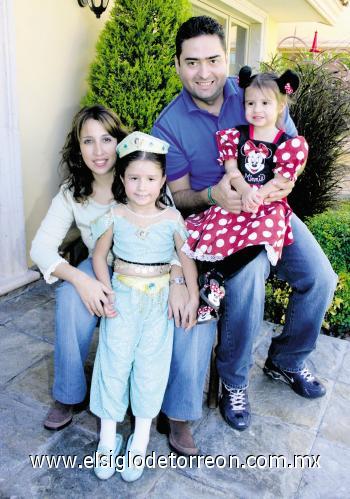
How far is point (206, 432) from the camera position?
2.06 meters

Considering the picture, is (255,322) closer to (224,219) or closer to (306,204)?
(224,219)

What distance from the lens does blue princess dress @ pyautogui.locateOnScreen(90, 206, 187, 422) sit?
1.82 meters

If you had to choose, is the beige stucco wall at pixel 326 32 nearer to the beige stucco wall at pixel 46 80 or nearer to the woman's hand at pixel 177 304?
the beige stucco wall at pixel 46 80

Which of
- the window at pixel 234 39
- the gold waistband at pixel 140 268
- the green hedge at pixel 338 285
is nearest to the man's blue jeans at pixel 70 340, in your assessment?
the gold waistband at pixel 140 268

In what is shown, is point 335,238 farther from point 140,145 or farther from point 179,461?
point 179,461

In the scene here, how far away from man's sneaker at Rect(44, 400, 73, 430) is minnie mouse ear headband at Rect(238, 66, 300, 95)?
1594 millimetres

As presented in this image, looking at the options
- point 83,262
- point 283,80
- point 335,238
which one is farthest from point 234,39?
point 83,262

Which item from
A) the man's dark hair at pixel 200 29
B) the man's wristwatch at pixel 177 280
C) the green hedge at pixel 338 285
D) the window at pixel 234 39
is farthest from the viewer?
the window at pixel 234 39

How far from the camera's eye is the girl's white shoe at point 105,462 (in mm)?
1763

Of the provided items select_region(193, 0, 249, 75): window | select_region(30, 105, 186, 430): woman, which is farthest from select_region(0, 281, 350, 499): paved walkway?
select_region(193, 0, 249, 75): window

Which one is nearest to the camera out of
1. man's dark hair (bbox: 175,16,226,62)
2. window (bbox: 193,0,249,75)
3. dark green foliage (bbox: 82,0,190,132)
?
man's dark hair (bbox: 175,16,226,62)

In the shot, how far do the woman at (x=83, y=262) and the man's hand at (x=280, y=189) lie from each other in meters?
0.50

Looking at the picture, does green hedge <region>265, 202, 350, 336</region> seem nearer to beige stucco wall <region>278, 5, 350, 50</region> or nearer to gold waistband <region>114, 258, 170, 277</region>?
gold waistband <region>114, 258, 170, 277</region>

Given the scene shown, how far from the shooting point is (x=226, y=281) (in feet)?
6.64
